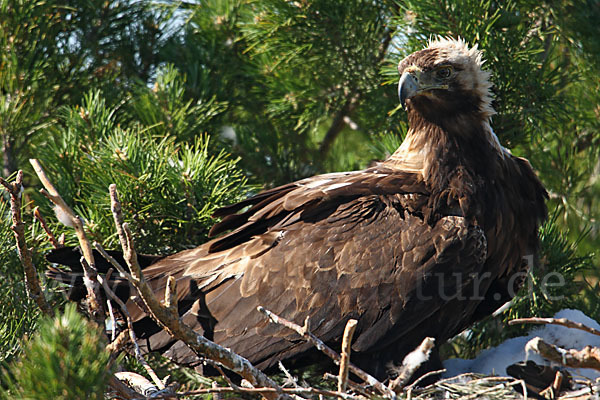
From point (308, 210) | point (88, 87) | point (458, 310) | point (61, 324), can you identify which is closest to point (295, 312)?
point (308, 210)

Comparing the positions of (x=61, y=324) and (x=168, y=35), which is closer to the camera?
(x=61, y=324)

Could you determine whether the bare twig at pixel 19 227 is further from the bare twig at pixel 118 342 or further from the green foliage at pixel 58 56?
the green foliage at pixel 58 56

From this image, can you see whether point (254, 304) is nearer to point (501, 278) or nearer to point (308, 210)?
point (308, 210)

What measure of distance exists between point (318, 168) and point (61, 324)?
3295mm

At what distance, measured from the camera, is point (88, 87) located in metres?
5.01

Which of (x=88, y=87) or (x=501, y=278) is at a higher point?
(x=88, y=87)

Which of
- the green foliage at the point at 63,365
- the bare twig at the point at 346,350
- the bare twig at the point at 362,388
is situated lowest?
the bare twig at the point at 362,388

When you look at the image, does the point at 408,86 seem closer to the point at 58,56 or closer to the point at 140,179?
the point at 140,179

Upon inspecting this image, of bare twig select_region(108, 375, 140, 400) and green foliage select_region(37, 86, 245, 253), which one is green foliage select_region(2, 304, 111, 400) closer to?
bare twig select_region(108, 375, 140, 400)

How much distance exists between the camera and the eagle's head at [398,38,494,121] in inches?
152

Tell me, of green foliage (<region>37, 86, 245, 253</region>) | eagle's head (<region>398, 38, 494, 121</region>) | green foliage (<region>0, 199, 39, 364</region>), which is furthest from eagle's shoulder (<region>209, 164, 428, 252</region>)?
green foliage (<region>0, 199, 39, 364</region>)

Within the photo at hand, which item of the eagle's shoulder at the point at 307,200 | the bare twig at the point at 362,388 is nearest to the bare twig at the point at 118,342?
the bare twig at the point at 362,388

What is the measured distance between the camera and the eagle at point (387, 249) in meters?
3.48

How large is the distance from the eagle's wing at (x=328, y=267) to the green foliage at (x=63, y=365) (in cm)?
149
